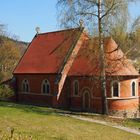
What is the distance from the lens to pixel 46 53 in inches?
1756

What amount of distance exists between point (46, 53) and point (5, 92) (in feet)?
23.7

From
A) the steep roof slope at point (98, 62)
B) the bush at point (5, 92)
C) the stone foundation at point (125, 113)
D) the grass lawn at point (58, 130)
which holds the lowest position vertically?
the stone foundation at point (125, 113)

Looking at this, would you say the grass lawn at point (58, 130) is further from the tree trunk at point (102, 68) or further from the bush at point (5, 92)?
the bush at point (5, 92)

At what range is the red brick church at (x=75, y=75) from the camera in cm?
3494

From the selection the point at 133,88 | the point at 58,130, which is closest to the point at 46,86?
the point at 133,88

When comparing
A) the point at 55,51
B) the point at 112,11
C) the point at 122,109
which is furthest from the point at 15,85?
the point at 112,11

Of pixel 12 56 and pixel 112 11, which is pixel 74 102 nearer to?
pixel 112 11

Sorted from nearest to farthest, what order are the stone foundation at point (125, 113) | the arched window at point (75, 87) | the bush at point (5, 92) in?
1. the stone foundation at point (125, 113)
2. the arched window at point (75, 87)
3. the bush at point (5, 92)

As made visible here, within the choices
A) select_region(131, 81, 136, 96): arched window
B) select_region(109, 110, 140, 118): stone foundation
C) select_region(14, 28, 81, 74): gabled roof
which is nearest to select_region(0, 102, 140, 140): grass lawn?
select_region(109, 110, 140, 118): stone foundation

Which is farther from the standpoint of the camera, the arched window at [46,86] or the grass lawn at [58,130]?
the arched window at [46,86]

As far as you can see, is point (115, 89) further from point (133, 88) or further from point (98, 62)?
point (98, 62)

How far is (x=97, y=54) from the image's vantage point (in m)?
32.4

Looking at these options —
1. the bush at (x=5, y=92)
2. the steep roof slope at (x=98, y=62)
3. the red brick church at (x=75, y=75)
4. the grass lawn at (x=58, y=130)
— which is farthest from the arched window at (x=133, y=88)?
the bush at (x=5, y=92)

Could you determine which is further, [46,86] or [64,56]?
[46,86]
